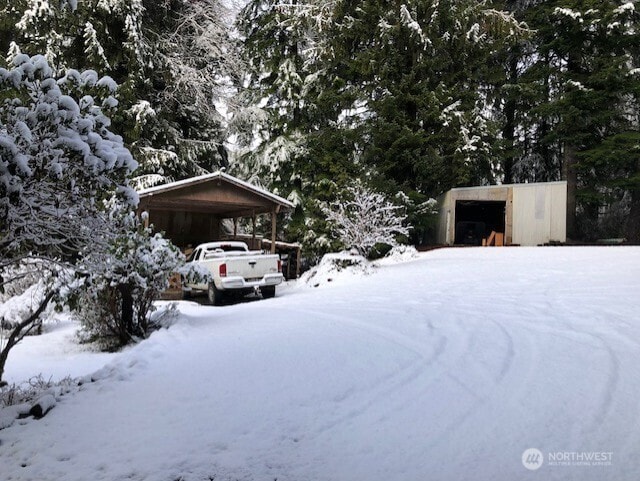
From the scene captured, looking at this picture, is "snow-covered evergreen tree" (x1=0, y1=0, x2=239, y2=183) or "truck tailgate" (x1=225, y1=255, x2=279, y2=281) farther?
"snow-covered evergreen tree" (x1=0, y1=0, x2=239, y2=183)

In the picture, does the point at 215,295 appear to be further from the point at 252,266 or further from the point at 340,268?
the point at 340,268

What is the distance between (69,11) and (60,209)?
1536 centimetres

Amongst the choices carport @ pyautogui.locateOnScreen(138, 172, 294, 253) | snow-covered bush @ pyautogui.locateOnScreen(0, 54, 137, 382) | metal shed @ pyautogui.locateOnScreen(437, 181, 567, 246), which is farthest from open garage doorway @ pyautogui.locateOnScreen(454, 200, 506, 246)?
Answer: snow-covered bush @ pyautogui.locateOnScreen(0, 54, 137, 382)

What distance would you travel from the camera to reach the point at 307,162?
18.5 m

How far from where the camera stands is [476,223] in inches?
824

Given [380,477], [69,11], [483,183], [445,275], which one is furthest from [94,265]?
[483,183]

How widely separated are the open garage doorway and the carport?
994 cm

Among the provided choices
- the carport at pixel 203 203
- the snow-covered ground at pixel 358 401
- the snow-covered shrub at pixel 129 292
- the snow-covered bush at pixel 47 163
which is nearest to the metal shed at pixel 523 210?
the carport at pixel 203 203

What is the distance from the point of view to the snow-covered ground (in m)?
2.62

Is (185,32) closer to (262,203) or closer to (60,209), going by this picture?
(262,203)

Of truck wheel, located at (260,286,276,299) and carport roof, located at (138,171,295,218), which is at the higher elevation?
carport roof, located at (138,171,295,218)

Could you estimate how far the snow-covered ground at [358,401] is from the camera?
2.62 meters

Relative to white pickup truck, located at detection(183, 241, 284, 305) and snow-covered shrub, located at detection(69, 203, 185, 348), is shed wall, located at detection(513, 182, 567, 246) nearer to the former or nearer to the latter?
white pickup truck, located at detection(183, 241, 284, 305)

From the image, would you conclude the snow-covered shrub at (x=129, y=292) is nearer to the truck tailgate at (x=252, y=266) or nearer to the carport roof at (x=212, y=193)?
the truck tailgate at (x=252, y=266)
